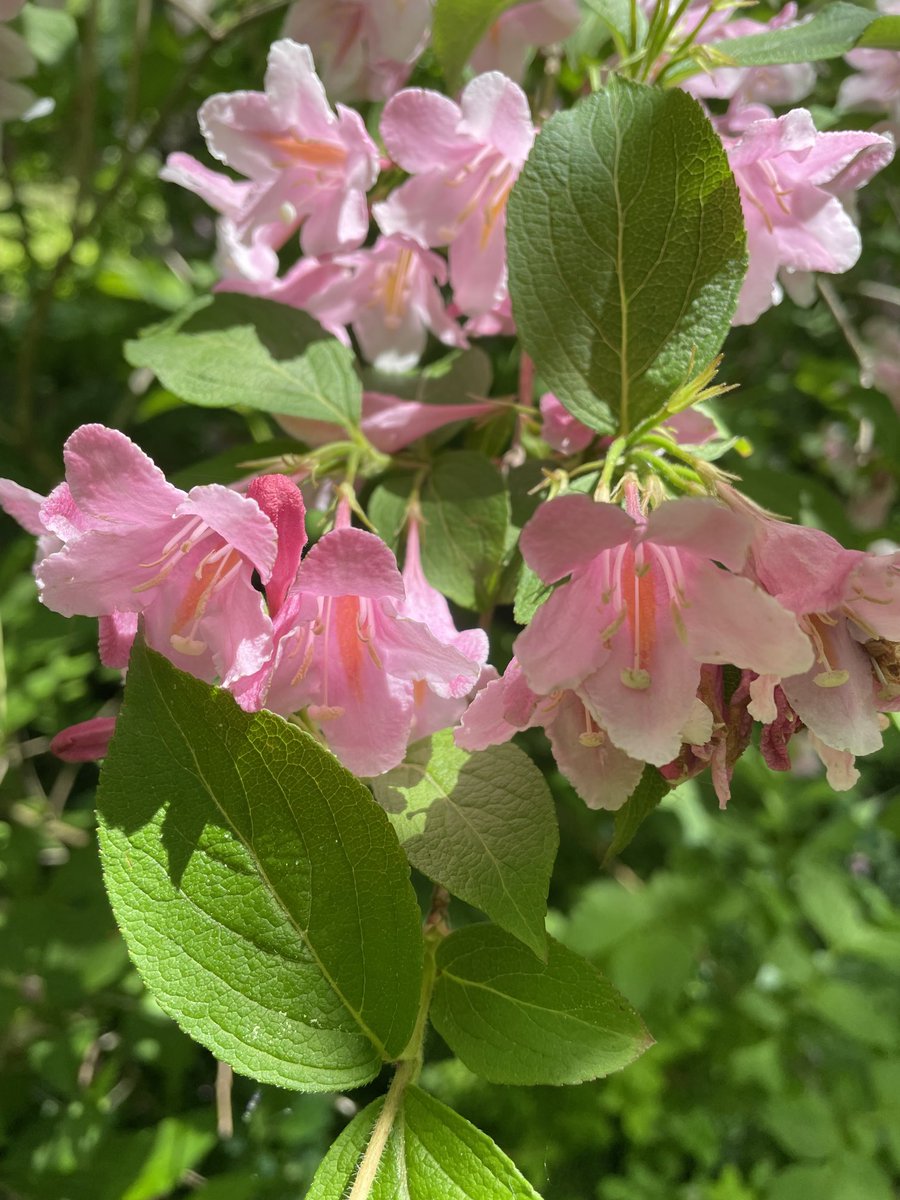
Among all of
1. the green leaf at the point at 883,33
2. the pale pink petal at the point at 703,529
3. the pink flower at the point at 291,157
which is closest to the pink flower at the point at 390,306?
the pink flower at the point at 291,157

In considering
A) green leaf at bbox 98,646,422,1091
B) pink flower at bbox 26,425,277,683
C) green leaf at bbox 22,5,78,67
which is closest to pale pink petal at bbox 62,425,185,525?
pink flower at bbox 26,425,277,683

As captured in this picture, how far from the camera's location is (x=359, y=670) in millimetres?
688

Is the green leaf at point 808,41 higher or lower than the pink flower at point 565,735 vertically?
higher

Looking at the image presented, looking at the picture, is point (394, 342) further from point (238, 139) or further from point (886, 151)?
point (886, 151)

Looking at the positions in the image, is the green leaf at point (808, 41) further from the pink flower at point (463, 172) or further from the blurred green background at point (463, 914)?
the blurred green background at point (463, 914)

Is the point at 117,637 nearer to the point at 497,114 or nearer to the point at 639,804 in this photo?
the point at 639,804

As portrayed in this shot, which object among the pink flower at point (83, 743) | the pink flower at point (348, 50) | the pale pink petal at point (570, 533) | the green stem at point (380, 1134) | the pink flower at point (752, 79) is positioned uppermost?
the pink flower at point (752, 79)

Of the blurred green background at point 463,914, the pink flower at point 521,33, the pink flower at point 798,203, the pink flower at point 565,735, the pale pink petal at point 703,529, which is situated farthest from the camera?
the blurred green background at point 463,914

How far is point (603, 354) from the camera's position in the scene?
0.72m

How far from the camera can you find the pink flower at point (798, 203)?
29.2 inches

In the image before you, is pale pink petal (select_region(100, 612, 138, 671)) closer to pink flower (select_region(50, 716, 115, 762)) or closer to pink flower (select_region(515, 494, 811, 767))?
pink flower (select_region(50, 716, 115, 762))

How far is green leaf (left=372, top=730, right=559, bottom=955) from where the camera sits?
0.60 metres

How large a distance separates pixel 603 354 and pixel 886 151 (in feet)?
1.07

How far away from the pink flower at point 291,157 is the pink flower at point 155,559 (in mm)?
427
